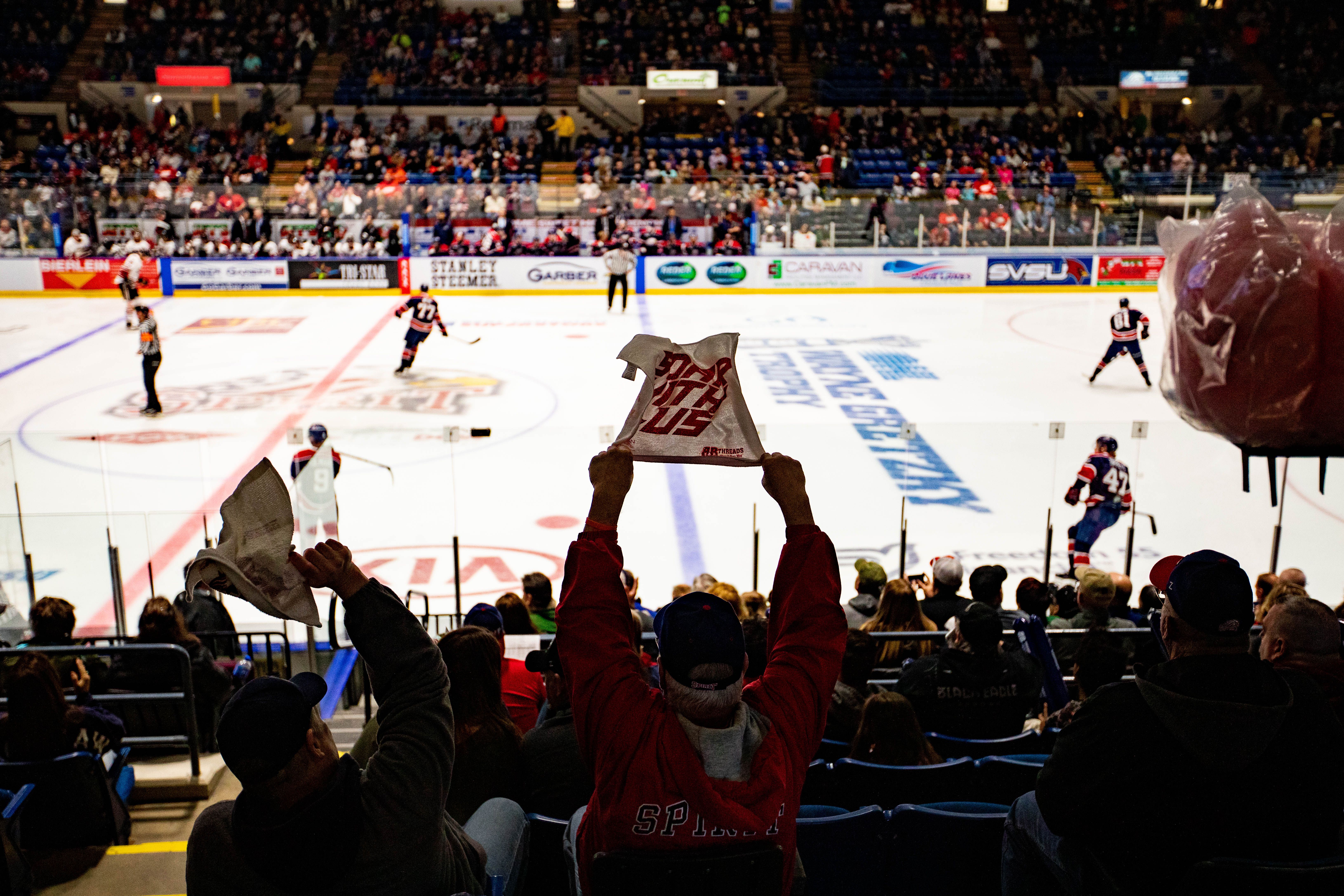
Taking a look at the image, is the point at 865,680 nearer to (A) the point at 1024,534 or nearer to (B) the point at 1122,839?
(B) the point at 1122,839

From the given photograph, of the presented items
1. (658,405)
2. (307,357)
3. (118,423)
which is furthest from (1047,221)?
(658,405)

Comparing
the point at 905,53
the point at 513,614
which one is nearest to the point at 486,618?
the point at 513,614

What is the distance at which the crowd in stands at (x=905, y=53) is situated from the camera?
31109 millimetres

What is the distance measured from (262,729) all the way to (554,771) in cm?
123

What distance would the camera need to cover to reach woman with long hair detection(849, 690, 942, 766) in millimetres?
3172

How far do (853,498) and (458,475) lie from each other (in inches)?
105

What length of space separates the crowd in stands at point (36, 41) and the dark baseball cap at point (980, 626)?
3374cm

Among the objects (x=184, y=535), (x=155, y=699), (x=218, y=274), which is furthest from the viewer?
(x=218, y=274)

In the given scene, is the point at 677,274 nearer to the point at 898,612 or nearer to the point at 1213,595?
the point at 898,612

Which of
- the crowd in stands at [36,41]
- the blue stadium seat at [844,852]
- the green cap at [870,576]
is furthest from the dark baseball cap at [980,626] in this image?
the crowd in stands at [36,41]

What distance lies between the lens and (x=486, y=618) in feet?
12.9

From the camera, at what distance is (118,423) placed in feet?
39.3

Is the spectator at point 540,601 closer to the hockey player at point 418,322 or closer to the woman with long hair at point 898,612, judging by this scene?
the woman with long hair at point 898,612

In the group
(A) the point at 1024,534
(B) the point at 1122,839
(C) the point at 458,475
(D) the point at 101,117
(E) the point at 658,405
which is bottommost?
(A) the point at 1024,534
